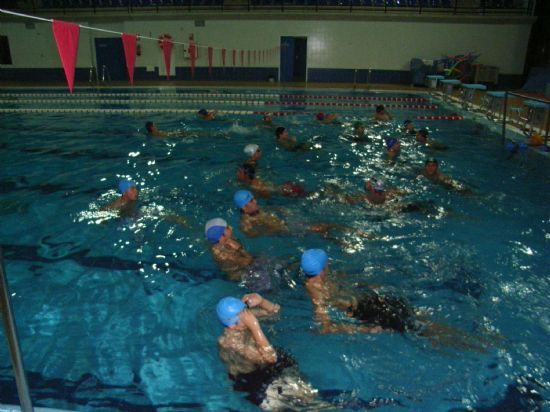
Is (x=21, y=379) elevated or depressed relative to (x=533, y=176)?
elevated

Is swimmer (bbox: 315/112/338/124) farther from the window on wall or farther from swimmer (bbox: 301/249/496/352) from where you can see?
the window on wall

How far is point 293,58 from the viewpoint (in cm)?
2347

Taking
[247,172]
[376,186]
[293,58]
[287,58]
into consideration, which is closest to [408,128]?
[376,186]

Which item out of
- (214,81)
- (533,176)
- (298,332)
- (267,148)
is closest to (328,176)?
(267,148)

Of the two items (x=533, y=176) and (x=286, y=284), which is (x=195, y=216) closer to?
(x=286, y=284)

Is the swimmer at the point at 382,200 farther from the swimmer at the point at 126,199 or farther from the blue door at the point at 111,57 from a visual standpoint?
the blue door at the point at 111,57

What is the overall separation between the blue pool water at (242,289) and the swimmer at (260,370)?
121 mm

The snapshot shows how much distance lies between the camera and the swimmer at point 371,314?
374cm

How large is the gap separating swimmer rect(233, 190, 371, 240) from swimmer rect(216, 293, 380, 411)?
2.37 metres

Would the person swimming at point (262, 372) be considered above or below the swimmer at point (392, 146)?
below

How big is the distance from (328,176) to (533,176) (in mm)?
3657

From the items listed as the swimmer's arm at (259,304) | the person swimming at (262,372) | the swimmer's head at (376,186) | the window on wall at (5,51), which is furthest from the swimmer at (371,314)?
the window on wall at (5,51)

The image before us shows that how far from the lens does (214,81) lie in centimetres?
2280

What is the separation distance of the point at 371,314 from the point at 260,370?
1.16m
